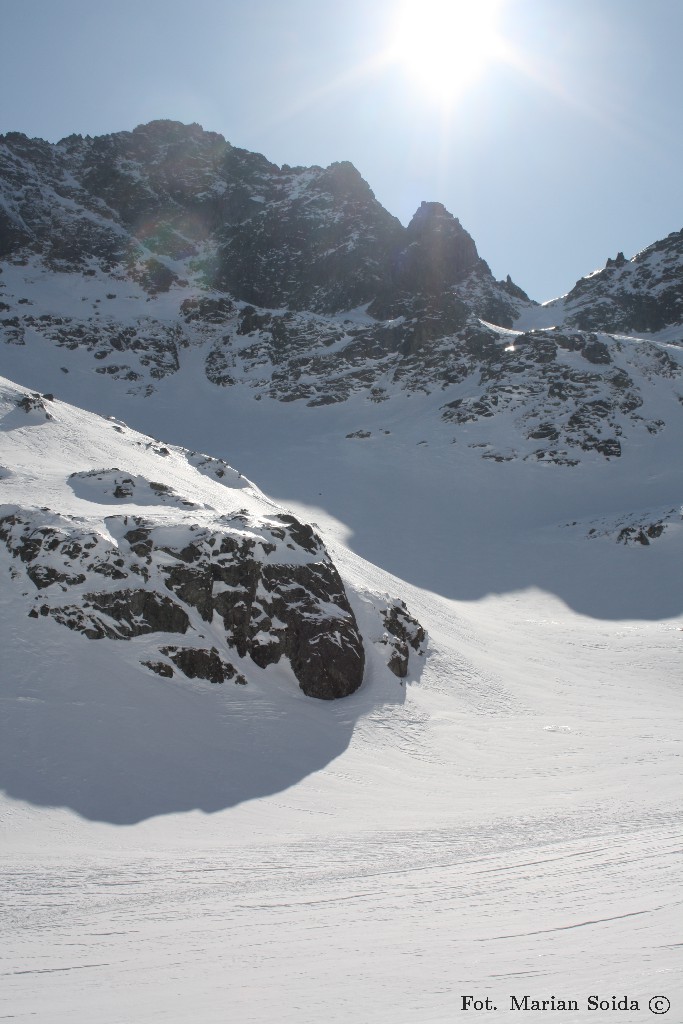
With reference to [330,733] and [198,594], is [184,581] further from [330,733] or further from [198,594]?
[330,733]

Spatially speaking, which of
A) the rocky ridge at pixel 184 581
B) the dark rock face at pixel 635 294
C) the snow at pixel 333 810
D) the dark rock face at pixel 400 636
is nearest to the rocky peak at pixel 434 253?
the dark rock face at pixel 635 294

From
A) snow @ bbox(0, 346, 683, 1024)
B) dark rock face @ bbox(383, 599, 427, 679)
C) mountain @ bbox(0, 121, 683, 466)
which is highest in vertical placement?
mountain @ bbox(0, 121, 683, 466)

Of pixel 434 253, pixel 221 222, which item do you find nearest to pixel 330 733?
pixel 434 253

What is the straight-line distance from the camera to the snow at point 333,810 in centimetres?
497

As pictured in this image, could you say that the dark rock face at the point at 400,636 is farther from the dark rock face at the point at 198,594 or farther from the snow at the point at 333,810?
the dark rock face at the point at 198,594

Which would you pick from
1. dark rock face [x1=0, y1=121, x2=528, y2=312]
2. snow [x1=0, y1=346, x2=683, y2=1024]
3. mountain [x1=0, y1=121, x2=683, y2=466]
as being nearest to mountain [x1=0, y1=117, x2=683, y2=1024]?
snow [x1=0, y1=346, x2=683, y2=1024]

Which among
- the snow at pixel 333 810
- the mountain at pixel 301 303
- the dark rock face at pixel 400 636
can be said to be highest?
the mountain at pixel 301 303

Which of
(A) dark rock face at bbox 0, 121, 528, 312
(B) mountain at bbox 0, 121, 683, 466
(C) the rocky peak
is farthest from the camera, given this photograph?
(A) dark rock face at bbox 0, 121, 528, 312

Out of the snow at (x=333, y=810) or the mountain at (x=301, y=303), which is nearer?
the snow at (x=333, y=810)

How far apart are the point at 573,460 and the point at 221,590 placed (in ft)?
127

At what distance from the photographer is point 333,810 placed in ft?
33.2

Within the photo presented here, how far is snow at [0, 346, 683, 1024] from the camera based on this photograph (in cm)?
497

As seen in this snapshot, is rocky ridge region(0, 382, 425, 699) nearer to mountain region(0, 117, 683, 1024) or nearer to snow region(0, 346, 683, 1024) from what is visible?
mountain region(0, 117, 683, 1024)

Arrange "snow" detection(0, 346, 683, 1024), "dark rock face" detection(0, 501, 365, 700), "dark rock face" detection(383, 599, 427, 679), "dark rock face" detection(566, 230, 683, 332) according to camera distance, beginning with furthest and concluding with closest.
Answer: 1. "dark rock face" detection(566, 230, 683, 332)
2. "dark rock face" detection(383, 599, 427, 679)
3. "dark rock face" detection(0, 501, 365, 700)
4. "snow" detection(0, 346, 683, 1024)
